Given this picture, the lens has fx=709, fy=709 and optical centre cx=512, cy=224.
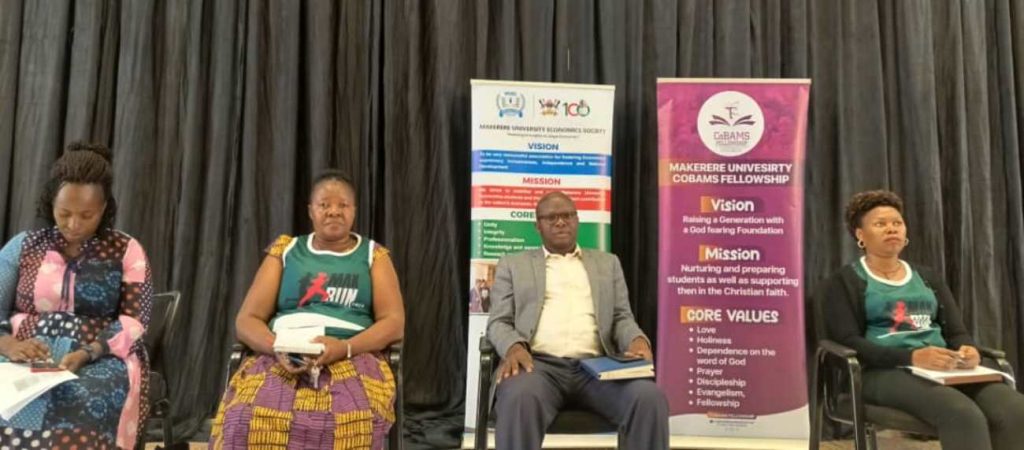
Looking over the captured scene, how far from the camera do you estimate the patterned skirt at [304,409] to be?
212 cm

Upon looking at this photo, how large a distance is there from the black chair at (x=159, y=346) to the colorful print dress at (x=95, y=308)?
0.38 ft

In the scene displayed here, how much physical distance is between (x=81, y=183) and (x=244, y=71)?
1.41 m

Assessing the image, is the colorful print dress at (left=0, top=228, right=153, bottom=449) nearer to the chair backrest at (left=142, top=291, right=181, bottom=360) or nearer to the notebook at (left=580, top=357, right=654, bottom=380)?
the chair backrest at (left=142, top=291, right=181, bottom=360)

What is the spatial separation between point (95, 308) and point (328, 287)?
0.75m

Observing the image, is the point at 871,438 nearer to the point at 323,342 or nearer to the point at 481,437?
the point at 481,437

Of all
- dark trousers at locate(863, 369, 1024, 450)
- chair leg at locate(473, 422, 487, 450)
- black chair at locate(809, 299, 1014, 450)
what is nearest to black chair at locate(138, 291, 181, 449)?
chair leg at locate(473, 422, 487, 450)

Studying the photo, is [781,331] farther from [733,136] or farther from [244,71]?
[244,71]

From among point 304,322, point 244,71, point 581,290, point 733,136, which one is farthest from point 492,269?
point 244,71

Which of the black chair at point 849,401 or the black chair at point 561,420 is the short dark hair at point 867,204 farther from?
the black chair at point 561,420

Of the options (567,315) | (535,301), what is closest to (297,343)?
(535,301)

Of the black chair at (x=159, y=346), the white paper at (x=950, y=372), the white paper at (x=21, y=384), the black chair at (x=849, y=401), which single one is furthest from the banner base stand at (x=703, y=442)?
the white paper at (x=21, y=384)

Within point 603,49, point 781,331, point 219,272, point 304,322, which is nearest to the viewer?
point 304,322

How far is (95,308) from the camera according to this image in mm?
2332

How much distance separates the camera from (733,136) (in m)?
3.36
